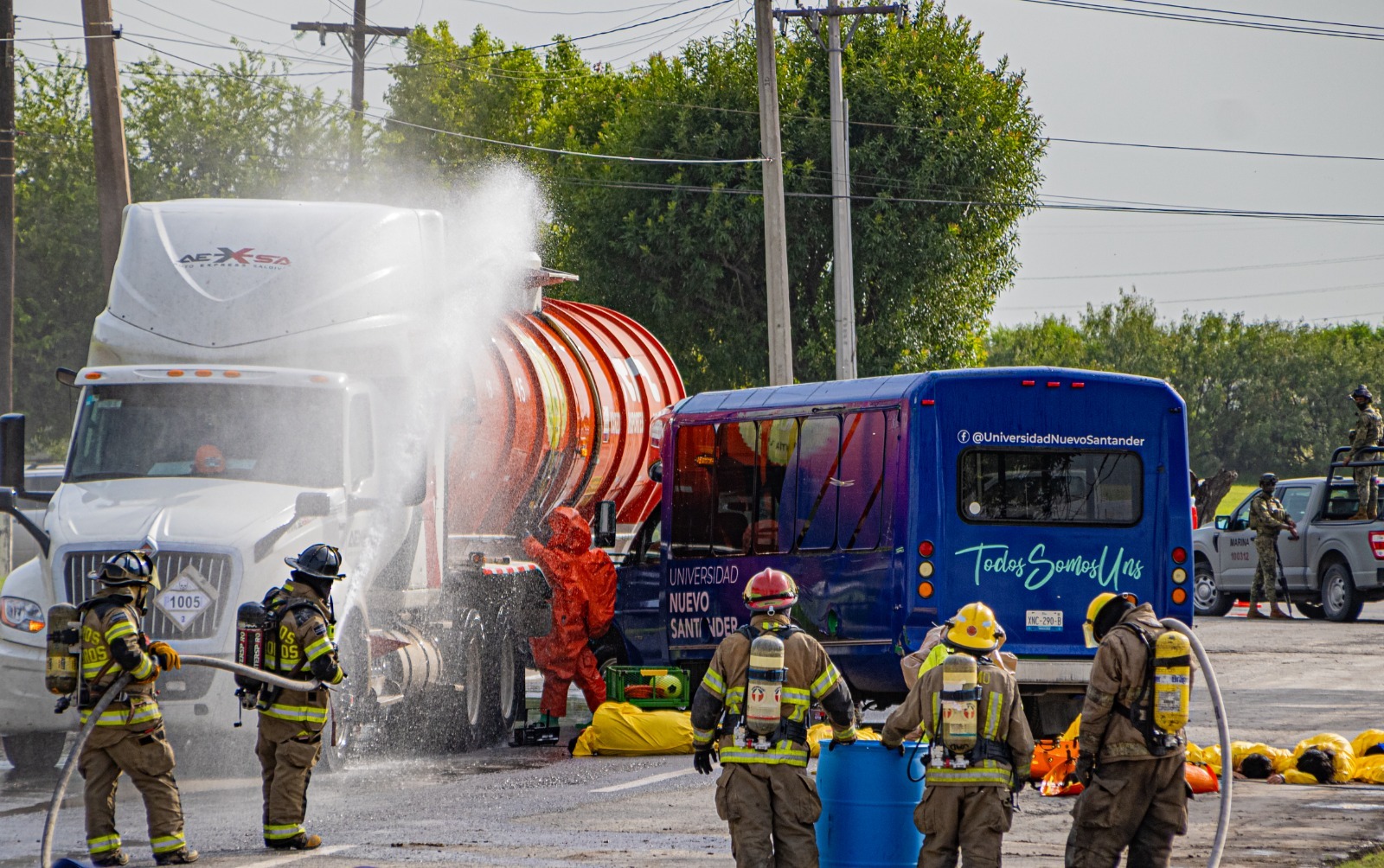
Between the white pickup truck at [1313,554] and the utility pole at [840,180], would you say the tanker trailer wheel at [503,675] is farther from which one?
the utility pole at [840,180]

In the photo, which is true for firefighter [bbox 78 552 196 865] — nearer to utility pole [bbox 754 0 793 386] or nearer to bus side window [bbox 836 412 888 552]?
bus side window [bbox 836 412 888 552]

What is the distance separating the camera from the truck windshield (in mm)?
12031

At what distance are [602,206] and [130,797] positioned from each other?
73.0 feet

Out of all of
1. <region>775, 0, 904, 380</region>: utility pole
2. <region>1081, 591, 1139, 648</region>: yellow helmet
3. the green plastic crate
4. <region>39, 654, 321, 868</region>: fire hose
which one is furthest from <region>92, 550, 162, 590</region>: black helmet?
<region>775, 0, 904, 380</region>: utility pole

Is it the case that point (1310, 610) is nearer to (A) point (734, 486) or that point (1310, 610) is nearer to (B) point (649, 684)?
(A) point (734, 486)

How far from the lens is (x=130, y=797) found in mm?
11516

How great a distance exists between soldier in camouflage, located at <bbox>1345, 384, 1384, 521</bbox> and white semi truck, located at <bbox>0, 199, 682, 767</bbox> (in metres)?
13.3

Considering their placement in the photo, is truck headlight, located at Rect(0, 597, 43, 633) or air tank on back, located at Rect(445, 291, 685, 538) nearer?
truck headlight, located at Rect(0, 597, 43, 633)

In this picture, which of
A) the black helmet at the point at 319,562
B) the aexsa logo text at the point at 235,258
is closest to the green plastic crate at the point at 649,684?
the aexsa logo text at the point at 235,258

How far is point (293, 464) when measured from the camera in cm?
1215

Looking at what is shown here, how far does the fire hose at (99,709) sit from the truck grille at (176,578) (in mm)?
2251

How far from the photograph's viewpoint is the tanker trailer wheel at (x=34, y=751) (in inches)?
476

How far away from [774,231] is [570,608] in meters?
11.1

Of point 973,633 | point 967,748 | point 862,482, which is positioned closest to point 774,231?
point 862,482
